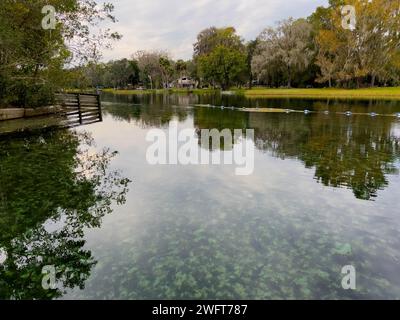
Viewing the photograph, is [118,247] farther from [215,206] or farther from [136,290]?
[215,206]

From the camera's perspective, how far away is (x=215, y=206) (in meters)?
9.02

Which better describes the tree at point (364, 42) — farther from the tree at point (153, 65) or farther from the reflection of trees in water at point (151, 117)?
the tree at point (153, 65)

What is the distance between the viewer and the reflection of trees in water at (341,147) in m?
11.3

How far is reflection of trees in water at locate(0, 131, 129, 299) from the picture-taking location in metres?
5.82

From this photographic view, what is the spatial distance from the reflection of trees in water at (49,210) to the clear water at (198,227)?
0.11ft

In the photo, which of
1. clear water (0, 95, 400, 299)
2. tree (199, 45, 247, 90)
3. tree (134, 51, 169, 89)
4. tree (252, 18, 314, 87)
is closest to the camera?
clear water (0, 95, 400, 299)

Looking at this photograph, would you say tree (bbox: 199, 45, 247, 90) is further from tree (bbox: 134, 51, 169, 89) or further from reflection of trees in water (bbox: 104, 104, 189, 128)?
reflection of trees in water (bbox: 104, 104, 189, 128)

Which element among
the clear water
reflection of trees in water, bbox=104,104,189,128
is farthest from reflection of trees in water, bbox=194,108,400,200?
reflection of trees in water, bbox=104,104,189,128

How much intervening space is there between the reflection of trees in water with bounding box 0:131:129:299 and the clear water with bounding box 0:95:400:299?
1.3 inches

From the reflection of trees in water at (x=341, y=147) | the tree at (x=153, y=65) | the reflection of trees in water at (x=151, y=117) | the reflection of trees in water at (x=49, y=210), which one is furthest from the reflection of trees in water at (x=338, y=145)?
the tree at (x=153, y=65)

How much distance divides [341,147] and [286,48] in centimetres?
5989
